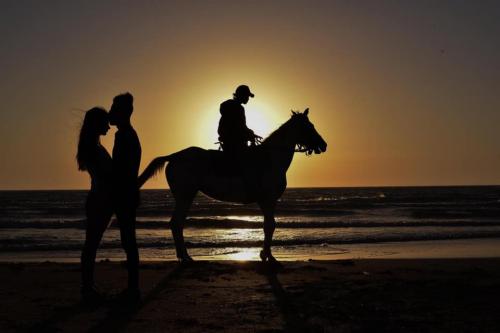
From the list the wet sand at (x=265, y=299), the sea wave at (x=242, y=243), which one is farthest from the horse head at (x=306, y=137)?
the sea wave at (x=242, y=243)

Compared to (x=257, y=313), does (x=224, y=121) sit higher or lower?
higher

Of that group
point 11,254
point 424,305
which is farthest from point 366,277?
point 11,254

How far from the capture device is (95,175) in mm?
6367

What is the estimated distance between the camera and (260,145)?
10.3 meters

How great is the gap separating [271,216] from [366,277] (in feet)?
7.24

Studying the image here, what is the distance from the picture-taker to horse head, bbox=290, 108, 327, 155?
10.4 m

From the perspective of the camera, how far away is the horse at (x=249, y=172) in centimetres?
1012

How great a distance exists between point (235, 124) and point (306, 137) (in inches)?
53.8

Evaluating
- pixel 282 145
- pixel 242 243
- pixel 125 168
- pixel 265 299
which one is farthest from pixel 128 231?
pixel 242 243

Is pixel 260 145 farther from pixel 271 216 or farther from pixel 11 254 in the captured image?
pixel 11 254

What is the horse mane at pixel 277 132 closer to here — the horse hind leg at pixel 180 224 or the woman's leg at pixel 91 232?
the horse hind leg at pixel 180 224

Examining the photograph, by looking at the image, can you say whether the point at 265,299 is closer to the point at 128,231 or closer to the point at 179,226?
the point at 128,231

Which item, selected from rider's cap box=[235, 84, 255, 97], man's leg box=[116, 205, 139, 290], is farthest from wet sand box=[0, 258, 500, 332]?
rider's cap box=[235, 84, 255, 97]

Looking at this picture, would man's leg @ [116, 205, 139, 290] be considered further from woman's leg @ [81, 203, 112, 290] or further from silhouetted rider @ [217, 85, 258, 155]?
silhouetted rider @ [217, 85, 258, 155]
